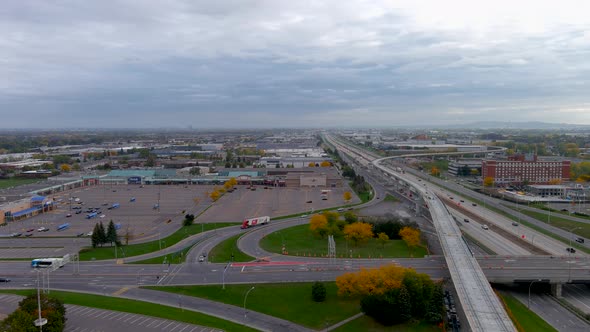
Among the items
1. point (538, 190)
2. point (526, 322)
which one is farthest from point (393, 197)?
point (526, 322)

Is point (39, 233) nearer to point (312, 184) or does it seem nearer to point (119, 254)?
point (119, 254)

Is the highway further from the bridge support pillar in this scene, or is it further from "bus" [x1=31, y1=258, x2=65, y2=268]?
"bus" [x1=31, y1=258, x2=65, y2=268]

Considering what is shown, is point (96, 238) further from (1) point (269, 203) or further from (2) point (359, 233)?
(1) point (269, 203)

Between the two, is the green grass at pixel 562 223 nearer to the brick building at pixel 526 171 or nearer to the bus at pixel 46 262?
the brick building at pixel 526 171

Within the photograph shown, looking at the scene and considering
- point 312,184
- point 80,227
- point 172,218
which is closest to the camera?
point 80,227

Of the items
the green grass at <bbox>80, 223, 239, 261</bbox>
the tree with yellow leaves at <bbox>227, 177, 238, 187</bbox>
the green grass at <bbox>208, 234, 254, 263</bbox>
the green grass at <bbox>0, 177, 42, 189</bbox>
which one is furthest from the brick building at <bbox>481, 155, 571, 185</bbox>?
the green grass at <bbox>0, 177, 42, 189</bbox>
